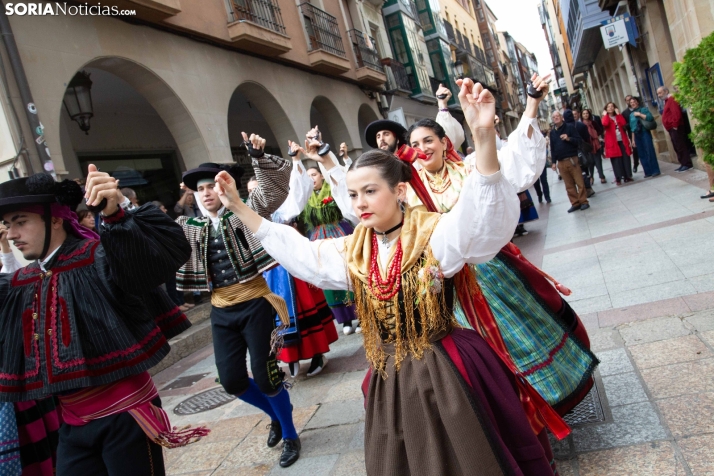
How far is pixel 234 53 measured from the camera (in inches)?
447

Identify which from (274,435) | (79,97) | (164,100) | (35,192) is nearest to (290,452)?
(274,435)

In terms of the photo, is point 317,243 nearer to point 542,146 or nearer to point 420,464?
point 420,464

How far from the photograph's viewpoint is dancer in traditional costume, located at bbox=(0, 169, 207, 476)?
7.47 feet

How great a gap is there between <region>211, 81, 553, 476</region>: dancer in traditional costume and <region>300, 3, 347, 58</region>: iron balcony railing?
1287cm

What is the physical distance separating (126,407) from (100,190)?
0.93 metres

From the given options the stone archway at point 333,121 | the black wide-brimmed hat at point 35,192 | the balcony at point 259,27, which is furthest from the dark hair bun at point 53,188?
the stone archway at point 333,121

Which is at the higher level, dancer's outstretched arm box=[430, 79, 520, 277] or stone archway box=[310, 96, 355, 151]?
stone archway box=[310, 96, 355, 151]

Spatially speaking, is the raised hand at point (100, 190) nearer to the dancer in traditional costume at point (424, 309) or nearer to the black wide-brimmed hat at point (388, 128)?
the dancer in traditional costume at point (424, 309)

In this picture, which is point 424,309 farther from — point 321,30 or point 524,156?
point 321,30

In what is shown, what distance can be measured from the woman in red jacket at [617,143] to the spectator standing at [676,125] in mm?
1034

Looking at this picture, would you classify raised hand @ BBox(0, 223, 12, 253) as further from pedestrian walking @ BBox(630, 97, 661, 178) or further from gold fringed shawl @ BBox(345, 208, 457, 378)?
pedestrian walking @ BBox(630, 97, 661, 178)

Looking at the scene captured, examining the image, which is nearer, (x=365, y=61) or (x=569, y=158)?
(x=569, y=158)

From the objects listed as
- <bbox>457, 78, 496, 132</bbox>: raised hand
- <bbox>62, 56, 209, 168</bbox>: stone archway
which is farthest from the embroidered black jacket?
<bbox>62, 56, 209, 168</bbox>: stone archway

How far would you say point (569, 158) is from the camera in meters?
10.5
